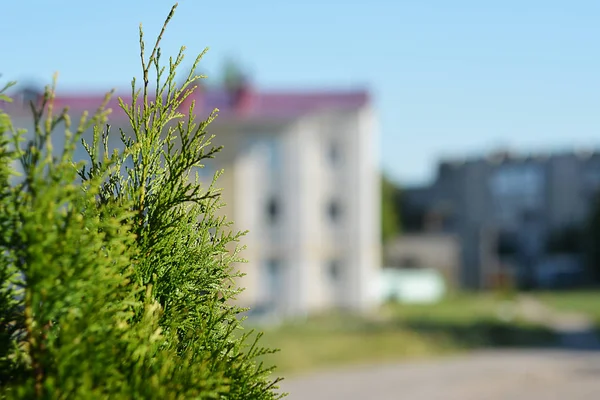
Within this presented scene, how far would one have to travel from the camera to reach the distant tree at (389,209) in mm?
70688

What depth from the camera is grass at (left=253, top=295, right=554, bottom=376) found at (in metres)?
29.1

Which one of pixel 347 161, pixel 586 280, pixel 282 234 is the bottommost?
pixel 586 280

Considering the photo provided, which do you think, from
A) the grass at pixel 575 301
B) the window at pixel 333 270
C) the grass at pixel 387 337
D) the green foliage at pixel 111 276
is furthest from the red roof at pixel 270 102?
the green foliage at pixel 111 276

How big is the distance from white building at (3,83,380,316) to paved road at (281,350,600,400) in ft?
49.6

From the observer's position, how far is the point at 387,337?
106 feet

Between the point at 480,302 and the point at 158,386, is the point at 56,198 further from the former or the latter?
the point at 480,302

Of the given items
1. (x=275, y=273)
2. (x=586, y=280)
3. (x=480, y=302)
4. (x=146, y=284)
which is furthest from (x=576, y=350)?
(x=586, y=280)

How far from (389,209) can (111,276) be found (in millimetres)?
71134

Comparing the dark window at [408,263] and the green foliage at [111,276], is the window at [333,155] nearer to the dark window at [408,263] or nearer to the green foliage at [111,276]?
the dark window at [408,263]

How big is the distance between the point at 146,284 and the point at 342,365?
81.7 ft

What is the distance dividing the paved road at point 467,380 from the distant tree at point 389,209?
132 ft

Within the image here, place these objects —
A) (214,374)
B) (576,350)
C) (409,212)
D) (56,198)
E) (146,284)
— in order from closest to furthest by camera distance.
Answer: (56,198), (214,374), (146,284), (576,350), (409,212)

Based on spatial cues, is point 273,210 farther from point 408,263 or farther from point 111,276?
point 111,276

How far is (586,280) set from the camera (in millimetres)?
68812
